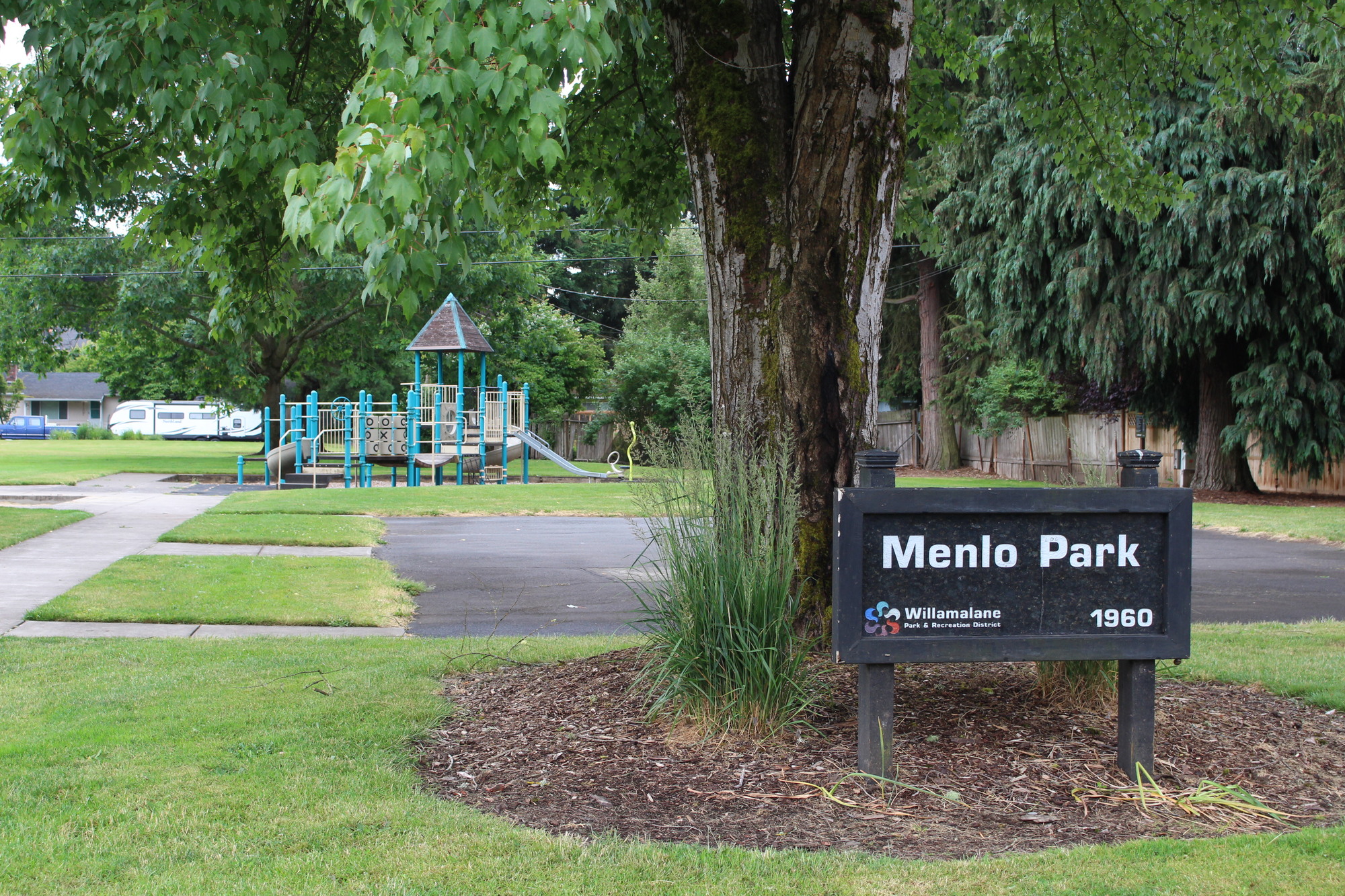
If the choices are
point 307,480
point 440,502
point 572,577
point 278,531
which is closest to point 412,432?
point 307,480

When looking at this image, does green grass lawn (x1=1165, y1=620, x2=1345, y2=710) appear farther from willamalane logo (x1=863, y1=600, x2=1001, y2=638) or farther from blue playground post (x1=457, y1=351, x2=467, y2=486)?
blue playground post (x1=457, y1=351, x2=467, y2=486)

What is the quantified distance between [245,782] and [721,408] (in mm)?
2532

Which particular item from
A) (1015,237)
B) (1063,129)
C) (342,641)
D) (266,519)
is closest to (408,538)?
(266,519)

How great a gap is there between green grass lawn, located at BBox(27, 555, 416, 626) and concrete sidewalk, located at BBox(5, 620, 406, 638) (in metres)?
0.12

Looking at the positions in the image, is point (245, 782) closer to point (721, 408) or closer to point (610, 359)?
point (721, 408)

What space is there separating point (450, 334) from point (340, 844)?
25242 millimetres

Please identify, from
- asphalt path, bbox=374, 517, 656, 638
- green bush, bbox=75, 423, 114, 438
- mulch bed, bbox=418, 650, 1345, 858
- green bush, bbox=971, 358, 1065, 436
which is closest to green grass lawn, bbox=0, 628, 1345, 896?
mulch bed, bbox=418, 650, 1345, 858

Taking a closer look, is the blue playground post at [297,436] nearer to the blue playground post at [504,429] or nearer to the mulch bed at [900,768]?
the blue playground post at [504,429]

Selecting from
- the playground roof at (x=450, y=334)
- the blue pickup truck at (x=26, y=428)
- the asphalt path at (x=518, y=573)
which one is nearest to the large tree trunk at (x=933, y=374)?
the playground roof at (x=450, y=334)

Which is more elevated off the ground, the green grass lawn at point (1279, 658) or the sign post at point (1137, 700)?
the sign post at point (1137, 700)

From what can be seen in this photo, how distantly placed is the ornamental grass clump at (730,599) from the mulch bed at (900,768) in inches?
5.9

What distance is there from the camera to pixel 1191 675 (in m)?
5.85

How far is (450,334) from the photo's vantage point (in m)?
27.8

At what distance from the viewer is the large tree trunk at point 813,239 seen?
16.0 ft
